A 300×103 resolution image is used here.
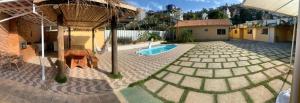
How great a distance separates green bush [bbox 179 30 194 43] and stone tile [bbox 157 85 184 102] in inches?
11.8

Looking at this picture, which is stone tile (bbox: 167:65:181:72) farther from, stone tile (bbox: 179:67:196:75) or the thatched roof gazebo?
the thatched roof gazebo

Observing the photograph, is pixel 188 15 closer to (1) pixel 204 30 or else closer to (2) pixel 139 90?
(1) pixel 204 30

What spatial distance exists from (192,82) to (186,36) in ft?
1.11

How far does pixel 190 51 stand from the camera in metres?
A: 1.23

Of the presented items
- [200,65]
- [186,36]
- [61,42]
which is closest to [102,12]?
[186,36]

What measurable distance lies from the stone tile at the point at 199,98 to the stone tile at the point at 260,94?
5.8 inches

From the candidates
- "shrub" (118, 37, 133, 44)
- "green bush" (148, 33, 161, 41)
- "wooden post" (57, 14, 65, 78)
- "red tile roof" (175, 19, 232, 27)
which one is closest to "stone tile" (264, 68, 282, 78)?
"red tile roof" (175, 19, 232, 27)

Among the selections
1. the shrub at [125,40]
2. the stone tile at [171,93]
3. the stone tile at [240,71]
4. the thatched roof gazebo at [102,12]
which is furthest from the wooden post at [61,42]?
the stone tile at [240,71]

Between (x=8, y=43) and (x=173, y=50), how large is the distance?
24.7 ft

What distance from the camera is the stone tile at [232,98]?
917mm

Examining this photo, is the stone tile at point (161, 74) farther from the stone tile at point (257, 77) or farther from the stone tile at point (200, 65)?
the stone tile at point (257, 77)

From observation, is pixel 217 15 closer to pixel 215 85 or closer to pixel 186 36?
pixel 186 36

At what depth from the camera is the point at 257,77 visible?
988 millimetres

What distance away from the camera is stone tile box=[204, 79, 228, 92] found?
99cm
